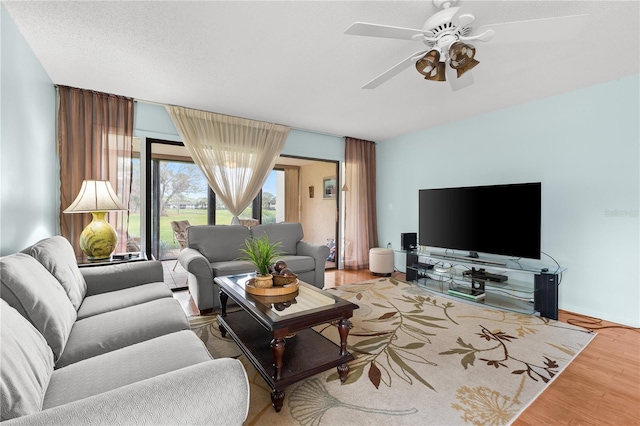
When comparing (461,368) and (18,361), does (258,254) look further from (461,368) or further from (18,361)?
(461,368)

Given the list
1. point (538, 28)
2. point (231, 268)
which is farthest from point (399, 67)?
point (231, 268)

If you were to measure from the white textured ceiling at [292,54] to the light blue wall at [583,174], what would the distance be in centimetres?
26

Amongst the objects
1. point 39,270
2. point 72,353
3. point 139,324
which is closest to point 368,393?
point 139,324

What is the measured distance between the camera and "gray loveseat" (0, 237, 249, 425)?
31.8 inches

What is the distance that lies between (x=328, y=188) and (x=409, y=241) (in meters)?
2.32

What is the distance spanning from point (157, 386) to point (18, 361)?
0.48 meters

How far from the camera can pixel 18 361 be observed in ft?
3.03

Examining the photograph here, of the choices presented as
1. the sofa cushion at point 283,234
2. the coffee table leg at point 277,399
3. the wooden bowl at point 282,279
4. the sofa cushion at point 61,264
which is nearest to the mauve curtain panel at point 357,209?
the sofa cushion at point 283,234

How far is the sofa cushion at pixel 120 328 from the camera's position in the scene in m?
1.42

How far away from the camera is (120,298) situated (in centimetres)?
209

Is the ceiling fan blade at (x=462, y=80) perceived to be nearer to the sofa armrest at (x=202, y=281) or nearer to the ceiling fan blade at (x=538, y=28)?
the ceiling fan blade at (x=538, y=28)

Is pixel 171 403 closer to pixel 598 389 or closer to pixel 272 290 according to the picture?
pixel 272 290

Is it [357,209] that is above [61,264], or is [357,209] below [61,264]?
above

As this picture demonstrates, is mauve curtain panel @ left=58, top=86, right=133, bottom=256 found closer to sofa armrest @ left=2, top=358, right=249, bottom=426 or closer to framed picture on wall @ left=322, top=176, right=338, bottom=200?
sofa armrest @ left=2, top=358, right=249, bottom=426
